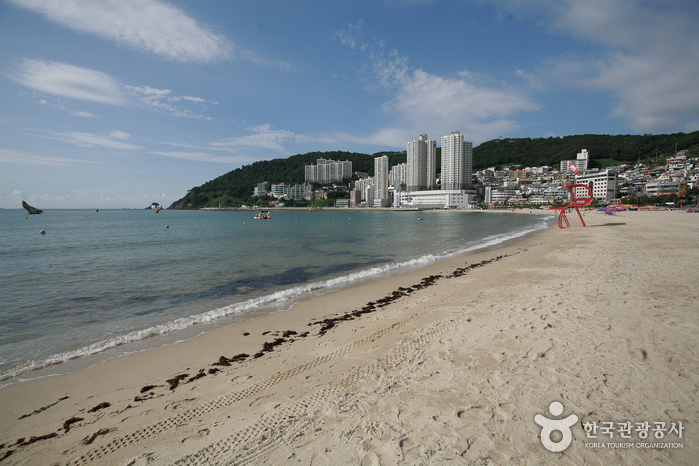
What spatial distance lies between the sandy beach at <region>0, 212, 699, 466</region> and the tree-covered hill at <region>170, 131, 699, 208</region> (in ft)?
542

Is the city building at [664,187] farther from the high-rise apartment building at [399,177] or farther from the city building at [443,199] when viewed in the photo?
the high-rise apartment building at [399,177]

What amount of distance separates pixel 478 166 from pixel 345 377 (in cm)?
20308

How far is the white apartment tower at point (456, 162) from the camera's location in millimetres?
132250

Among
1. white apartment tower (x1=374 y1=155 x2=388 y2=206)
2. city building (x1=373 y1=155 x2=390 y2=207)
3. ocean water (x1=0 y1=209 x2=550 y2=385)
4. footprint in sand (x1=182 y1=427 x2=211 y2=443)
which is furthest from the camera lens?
white apartment tower (x1=374 y1=155 x2=388 y2=206)

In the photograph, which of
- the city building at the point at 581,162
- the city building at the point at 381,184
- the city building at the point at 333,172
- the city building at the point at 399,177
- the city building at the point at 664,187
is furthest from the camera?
the city building at the point at 333,172

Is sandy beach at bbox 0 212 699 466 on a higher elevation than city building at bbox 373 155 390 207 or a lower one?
lower

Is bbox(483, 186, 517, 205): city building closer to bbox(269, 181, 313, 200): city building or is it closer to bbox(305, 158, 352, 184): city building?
bbox(305, 158, 352, 184): city building

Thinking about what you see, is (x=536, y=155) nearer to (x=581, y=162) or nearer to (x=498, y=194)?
(x=581, y=162)

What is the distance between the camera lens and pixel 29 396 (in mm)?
4258

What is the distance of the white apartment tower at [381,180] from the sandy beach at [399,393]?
14912 cm

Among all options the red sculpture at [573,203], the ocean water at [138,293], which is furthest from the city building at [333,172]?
the ocean water at [138,293]
